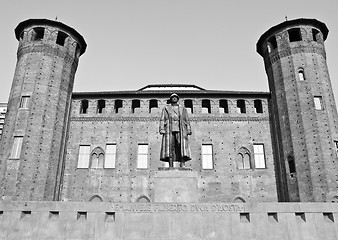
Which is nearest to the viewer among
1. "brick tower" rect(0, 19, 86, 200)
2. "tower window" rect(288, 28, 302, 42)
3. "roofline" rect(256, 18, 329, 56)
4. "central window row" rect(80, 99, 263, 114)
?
"brick tower" rect(0, 19, 86, 200)

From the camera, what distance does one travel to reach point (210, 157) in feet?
76.4

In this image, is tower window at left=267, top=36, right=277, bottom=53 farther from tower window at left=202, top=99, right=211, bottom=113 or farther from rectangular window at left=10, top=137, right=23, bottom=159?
rectangular window at left=10, top=137, right=23, bottom=159

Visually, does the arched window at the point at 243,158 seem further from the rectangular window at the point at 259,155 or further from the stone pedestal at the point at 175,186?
the stone pedestal at the point at 175,186

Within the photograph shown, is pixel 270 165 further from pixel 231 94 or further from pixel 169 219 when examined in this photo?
pixel 169 219

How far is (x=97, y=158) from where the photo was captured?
2327 cm

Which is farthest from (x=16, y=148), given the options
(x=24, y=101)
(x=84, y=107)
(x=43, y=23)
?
(x=43, y=23)

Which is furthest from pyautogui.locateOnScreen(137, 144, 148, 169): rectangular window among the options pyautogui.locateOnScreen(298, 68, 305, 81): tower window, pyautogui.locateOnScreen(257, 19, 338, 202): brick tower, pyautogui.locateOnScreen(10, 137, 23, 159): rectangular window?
pyautogui.locateOnScreen(298, 68, 305, 81): tower window

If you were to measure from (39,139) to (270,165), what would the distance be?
1534 cm

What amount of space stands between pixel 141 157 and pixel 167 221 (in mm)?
14135

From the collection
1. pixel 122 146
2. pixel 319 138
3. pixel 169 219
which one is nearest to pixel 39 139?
pixel 122 146

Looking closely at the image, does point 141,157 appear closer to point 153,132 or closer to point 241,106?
point 153,132

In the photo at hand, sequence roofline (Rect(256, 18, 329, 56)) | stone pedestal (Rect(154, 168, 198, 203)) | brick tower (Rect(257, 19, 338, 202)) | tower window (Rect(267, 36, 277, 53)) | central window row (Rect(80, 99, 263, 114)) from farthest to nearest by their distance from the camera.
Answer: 1. central window row (Rect(80, 99, 263, 114))
2. tower window (Rect(267, 36, 277, 53))
3. roofline (Rect(256, 18, 329, 56))
4. brick tower (Rect(257, 19, 338, 202))
5. stone pedestal (Rect(154, 168, 198, 203))

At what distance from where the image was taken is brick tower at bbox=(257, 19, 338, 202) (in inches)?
789

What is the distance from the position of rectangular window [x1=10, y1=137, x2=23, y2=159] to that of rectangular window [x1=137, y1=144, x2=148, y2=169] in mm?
7628
